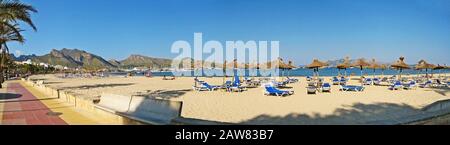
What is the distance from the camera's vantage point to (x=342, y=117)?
25.7 ft

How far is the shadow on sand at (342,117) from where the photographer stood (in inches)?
277

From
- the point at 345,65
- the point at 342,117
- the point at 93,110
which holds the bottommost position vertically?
the point at 342,117

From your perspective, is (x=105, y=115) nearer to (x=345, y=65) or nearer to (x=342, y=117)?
(x=342, y=117)

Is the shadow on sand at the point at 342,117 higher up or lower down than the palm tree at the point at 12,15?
lower down

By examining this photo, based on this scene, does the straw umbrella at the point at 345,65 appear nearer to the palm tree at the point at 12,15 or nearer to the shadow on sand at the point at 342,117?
the shadow on sand at the point at 342,117

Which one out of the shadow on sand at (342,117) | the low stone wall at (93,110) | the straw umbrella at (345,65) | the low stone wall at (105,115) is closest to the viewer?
the low stone wall at (105,115)

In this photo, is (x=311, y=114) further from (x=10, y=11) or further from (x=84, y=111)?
(x=10, y=11)

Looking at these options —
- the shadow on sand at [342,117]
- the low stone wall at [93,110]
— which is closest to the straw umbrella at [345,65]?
the shadow on sand at [342,117]

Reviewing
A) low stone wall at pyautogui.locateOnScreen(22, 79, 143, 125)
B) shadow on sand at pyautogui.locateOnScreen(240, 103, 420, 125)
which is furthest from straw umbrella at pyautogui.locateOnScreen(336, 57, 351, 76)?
low stone wall at pyautogui.locateOnScreen(22, 79, 143, 125)

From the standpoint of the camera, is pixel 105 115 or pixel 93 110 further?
pixel 93 110

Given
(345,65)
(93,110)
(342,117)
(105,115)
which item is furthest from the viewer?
(345,65)

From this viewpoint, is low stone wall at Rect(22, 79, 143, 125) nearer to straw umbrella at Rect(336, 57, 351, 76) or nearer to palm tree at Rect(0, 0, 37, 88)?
palm tree at Rect(0, 0, 37, 88)

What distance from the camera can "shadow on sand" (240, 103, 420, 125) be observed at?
704 centimetres

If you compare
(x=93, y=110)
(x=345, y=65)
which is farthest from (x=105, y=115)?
(x=345, y=65)
